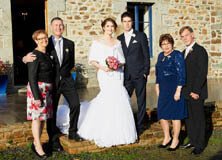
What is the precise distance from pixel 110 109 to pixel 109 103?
3.4 inches

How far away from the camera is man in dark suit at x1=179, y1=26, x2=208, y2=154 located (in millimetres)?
5074

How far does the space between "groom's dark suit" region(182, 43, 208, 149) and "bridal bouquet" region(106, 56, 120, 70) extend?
3.24 ft

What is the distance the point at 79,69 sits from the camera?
1115 cm

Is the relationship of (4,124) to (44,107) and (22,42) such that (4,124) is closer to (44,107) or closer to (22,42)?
(44,107)

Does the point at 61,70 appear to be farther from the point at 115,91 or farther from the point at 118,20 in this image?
the point at 118,20

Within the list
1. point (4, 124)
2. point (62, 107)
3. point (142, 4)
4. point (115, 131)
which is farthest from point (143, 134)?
point (142, 4)

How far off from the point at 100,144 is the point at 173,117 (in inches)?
42.7

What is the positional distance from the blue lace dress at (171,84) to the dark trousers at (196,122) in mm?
104

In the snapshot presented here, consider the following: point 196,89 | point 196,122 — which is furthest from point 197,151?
point 196,89

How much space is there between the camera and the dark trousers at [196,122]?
5230mm

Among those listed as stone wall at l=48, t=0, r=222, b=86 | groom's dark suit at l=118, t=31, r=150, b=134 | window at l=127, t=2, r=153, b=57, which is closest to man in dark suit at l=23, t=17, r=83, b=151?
groom's dark suit at l=118, t=31, r=150, b=134

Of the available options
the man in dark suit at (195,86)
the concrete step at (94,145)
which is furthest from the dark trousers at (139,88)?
the man in dark suit at (195,86)

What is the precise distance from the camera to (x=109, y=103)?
17.2ft

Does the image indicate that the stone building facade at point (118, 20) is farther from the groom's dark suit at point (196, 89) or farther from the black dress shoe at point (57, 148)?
the groom's dark suit at point (196, 89)
